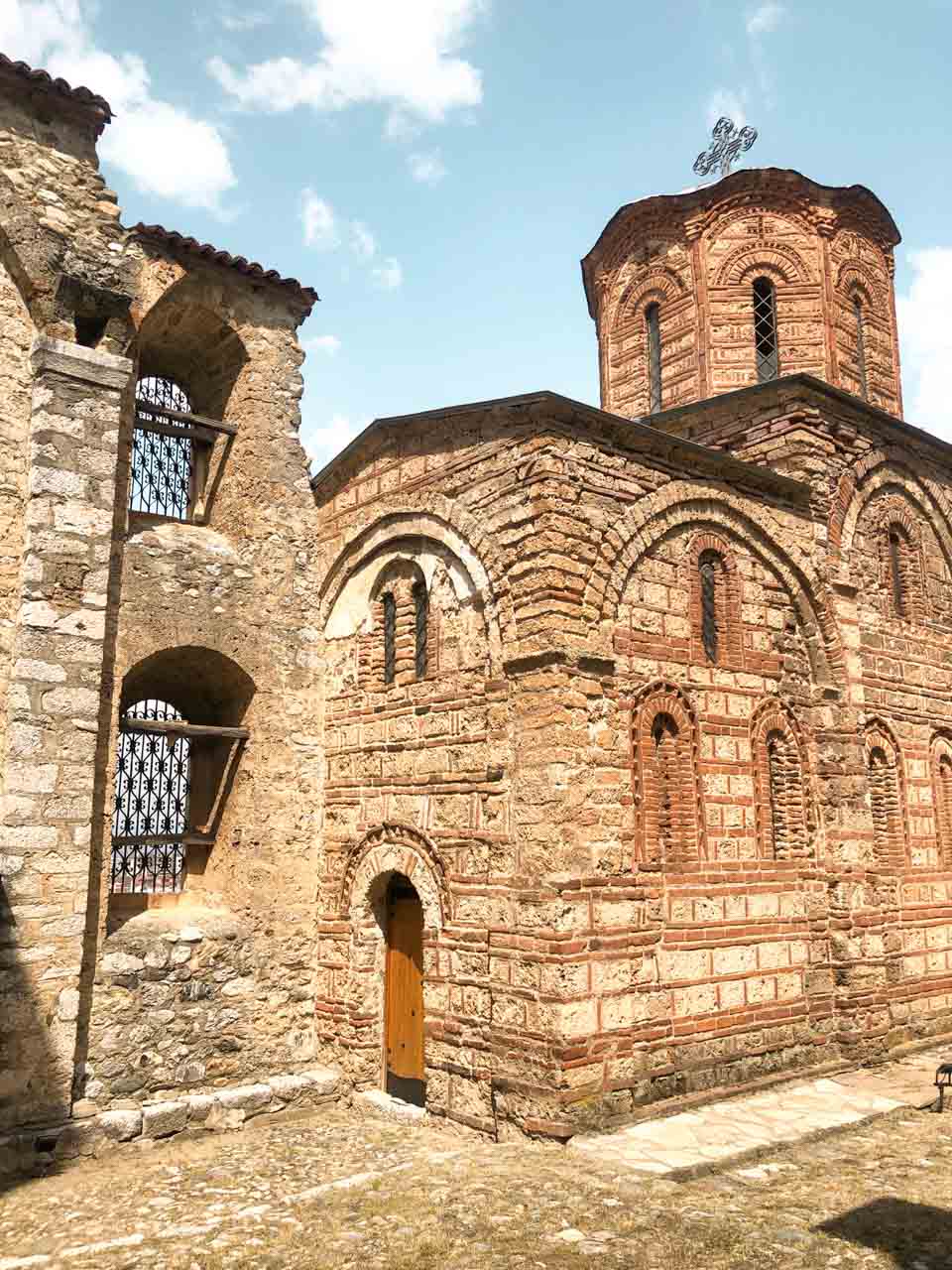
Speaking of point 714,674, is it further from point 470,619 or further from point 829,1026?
point 829,1026

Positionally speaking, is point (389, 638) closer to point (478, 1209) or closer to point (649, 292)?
point (478, 1209)

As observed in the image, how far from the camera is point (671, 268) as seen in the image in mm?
12062

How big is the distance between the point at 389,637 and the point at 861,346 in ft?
23.1

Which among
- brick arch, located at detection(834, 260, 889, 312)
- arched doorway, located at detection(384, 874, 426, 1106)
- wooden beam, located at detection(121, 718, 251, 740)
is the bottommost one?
arched doorway, located at detection(384, 874, 426, 1106)

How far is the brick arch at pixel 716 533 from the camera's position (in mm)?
7325

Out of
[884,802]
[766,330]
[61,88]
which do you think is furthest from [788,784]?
[61,88]

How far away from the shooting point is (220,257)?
851cm

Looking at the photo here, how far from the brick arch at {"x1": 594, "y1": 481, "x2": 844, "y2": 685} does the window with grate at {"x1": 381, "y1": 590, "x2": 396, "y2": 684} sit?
6.89ft

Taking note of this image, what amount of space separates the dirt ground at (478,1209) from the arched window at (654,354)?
8.07m

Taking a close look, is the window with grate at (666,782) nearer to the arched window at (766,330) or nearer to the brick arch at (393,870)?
the brick arch at (393,870)

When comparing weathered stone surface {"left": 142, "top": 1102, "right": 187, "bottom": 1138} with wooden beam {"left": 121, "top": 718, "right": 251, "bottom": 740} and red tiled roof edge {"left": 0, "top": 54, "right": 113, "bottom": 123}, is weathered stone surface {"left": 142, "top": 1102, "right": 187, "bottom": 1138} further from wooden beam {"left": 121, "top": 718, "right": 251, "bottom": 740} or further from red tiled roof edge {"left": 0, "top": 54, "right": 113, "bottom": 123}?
red tiled roof edge {"left": 0, "top": 54, "right": 113, "bottom": 123}

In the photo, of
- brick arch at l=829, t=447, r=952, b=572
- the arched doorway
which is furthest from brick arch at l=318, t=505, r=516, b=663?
brick arch at l=829, t=447, r=952, b=572

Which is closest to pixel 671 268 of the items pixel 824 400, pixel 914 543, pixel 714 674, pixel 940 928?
pixel 824 400

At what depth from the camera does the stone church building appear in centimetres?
675
